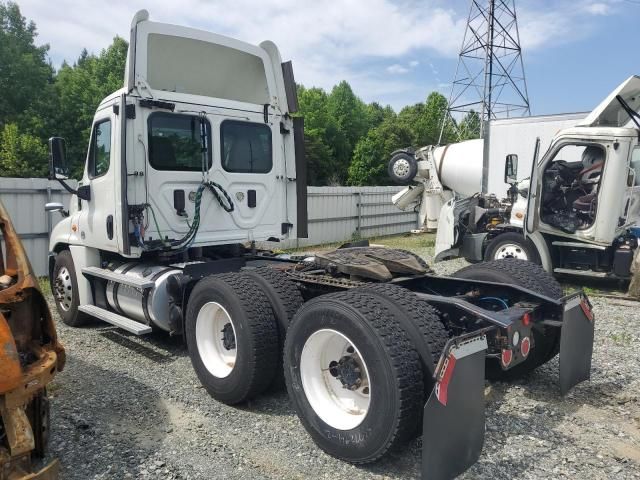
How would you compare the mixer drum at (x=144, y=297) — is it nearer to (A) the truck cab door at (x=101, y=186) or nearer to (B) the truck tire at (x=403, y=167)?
(A) the truck cab door at (x=101, y=186)

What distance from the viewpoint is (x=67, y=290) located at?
21.6 ft

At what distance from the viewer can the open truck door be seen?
17.8ft

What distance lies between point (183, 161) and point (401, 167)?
1012cm

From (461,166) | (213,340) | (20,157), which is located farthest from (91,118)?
(213,340)

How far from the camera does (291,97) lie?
6.41m

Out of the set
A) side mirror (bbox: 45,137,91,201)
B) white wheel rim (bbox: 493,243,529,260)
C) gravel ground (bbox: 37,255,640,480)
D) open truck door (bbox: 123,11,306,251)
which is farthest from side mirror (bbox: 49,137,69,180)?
white wheel rim (bbox: 493,243,529,260)

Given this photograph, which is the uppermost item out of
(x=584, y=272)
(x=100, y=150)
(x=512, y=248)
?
(x=100, y=150)

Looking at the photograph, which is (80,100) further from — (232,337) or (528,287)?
(528,287)

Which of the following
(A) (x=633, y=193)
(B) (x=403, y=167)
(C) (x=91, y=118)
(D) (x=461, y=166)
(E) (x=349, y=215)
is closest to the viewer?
(A) (x=633, y=193)

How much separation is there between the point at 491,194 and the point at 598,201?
14.3 ft

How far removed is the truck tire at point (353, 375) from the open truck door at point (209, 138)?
104 inches

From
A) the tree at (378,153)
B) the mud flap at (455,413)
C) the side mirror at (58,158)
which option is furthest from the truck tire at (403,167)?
the tree at (378,153)

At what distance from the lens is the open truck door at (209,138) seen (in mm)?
5430

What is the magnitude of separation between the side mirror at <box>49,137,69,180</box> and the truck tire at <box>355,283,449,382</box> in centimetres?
378
